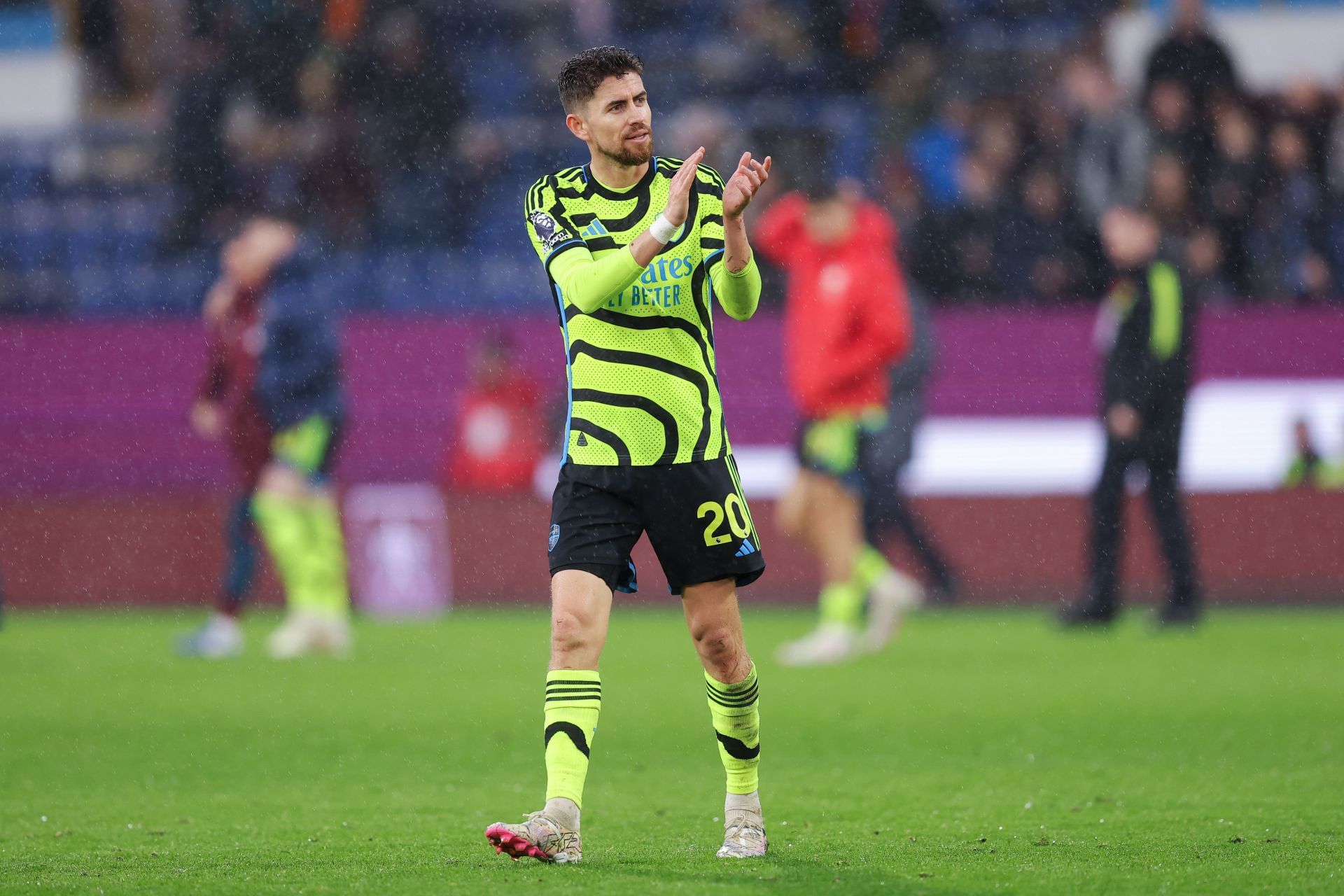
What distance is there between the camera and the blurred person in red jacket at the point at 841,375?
35.3 feet

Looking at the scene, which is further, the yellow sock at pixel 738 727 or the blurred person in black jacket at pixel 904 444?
the blurred person in black jacket at pixel 904 444

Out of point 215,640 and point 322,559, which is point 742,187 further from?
point 215,640

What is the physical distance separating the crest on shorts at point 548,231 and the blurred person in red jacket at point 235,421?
6.32m

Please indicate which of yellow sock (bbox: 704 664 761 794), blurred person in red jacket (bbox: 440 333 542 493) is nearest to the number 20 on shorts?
yellow sock (bbox: 704 664 761 794)

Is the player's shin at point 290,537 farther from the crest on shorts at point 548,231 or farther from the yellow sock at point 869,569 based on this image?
the crest on shorts at point 548,231

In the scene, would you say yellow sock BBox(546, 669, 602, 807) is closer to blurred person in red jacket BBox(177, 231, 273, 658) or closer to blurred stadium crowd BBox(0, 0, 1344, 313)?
blurred person in red jacket BBox(177, 231, 273, 658)

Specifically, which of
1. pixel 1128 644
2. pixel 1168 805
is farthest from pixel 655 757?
pixel 1128 644

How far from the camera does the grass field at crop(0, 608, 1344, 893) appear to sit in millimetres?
4926

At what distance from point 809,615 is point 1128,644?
294 cm

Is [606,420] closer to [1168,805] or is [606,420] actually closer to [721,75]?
[1168,805]

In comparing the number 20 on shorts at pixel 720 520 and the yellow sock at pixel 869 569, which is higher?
the number 20 on shorts at pixel 720 520

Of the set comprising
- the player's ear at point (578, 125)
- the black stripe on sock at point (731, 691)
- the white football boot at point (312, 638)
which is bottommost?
the white football boot at point (312, 638)

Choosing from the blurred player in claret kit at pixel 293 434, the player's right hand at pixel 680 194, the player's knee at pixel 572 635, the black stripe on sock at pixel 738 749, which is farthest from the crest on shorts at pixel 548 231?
the blurred player in claret kit at pixel 293 434

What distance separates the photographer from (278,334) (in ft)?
36.7
